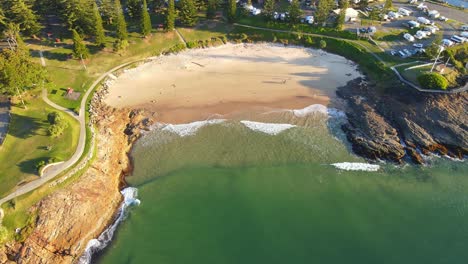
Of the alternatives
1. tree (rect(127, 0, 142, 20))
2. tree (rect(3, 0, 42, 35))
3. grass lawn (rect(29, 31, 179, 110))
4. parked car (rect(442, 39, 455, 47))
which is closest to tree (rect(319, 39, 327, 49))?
parked car (rect(442, 39, 455, 47))

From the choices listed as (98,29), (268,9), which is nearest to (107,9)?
(98,29)

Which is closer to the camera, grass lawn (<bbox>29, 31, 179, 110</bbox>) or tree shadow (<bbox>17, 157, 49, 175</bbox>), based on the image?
tree shadow (<bbox>17, 157, 49, 175</bbox>)

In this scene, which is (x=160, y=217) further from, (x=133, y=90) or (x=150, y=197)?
(x=133, y=90)

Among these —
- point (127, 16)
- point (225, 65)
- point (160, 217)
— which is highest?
point (127, 16)

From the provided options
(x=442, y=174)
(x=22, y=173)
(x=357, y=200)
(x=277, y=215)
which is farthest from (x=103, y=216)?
(x=442, y=174)

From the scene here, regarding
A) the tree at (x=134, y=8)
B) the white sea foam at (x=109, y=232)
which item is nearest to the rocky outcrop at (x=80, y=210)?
the white sea foam at (x=109, y=232)

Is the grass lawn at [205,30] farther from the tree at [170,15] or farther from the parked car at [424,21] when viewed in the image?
the parked car at [424,21]

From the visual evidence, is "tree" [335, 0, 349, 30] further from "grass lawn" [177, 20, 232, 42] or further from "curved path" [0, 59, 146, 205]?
"curved path" [0, 59, 146, 205]
